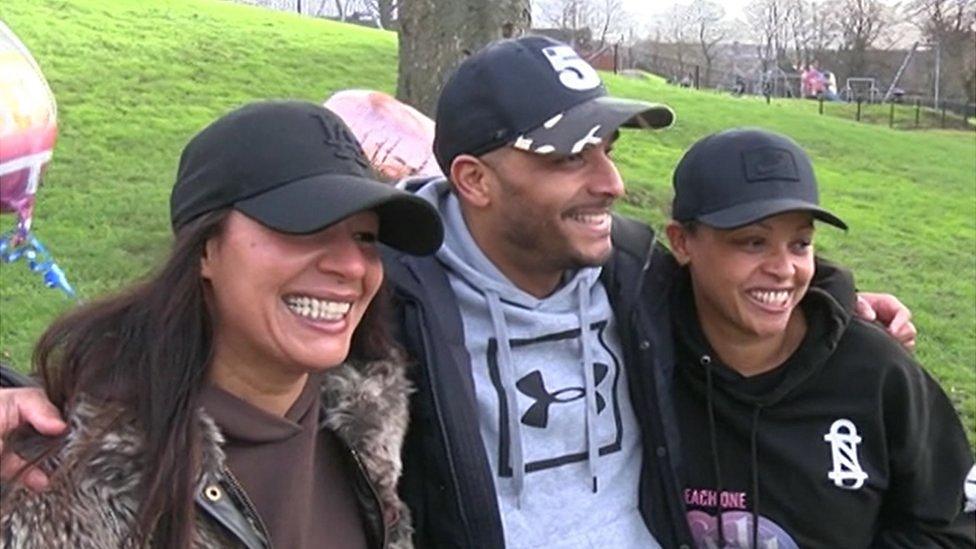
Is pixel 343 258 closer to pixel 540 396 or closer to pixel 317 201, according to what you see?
pixel 317 201

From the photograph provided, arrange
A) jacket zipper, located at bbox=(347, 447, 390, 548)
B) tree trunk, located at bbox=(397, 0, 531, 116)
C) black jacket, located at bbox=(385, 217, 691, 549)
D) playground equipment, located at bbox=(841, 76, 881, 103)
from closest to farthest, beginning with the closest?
jacket zipper, located at bbox=(347, 447, 390, 548), black jacket, located at bbox=(385, 217, 691, 549), tree trunk, located at bbox=(397, 0, 531, 116), playground equipment, located at bbox=(841, 76, 881, 103)

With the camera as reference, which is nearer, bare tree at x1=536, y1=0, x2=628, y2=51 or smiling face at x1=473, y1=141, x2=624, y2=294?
smiling face at x1=473, y1=141, x2=624, y2=294

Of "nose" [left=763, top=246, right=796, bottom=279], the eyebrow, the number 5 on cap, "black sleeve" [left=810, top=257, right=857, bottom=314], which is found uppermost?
the number 5 on cap

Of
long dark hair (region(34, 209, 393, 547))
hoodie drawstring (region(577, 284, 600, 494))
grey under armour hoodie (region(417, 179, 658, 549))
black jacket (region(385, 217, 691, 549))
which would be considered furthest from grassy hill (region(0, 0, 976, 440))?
hoodie drawstring (region(577, 284, 600, 494))

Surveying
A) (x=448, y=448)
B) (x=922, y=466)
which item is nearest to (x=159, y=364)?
(x=448, y=448)

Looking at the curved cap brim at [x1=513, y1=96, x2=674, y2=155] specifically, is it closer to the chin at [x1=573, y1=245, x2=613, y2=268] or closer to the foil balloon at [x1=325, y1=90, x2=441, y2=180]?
the chin at [x1=573, y1=245, x2=613, y2=268]

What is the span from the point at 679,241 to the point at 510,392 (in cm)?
63

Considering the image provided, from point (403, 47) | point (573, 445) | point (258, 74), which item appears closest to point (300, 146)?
point (573, 445)

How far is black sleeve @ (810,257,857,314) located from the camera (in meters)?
2.88

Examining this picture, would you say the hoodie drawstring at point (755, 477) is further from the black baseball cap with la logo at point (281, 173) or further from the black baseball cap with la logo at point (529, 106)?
the black baseball cap with la logo at point (281, 173)

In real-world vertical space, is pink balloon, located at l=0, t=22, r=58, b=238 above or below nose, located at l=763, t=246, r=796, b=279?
above

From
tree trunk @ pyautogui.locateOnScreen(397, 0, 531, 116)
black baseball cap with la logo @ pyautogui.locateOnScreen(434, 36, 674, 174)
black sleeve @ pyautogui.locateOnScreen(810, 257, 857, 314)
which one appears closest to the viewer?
black baseball cap with la logo @ pyautogui.locateOnScreen(434, 36, 674, 174)

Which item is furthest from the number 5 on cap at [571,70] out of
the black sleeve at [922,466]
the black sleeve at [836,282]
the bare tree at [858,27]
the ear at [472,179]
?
the bare tree at [858,27]

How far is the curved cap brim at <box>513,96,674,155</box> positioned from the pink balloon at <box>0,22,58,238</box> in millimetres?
1170
